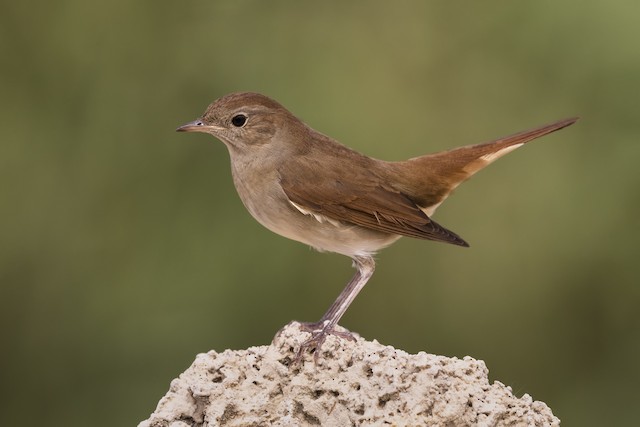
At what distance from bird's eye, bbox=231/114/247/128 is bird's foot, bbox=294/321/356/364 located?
119cm

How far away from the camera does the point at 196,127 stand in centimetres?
603

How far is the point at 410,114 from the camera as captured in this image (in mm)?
8016

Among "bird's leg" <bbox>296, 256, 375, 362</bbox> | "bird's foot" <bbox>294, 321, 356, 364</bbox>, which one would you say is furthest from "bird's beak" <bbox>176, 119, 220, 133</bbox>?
"bird's foot" <bbox>294, 321, 356, 364</bbox>

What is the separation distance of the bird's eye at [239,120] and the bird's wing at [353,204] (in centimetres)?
32

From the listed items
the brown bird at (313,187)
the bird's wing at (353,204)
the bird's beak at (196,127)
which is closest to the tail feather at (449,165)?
the brown bird at (313,187)

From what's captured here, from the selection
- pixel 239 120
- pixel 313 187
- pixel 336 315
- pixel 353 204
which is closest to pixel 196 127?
pixel 239 120

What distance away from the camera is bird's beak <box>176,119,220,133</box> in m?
6.00

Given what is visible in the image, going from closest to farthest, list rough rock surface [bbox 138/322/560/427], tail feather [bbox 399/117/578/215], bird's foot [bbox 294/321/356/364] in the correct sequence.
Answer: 1. rough rock surface [bbox 138/322/560/427]
2. bird's foot [bbox 294/321/356/364]
3. tail feather [bbox 399/117/578/215]

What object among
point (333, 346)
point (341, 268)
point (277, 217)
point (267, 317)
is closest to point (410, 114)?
point (341, 268)

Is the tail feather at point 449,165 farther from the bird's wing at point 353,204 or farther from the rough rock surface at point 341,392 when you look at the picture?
the rough rock surface at point 341,392

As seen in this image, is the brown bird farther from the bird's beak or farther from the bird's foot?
the bird's foot

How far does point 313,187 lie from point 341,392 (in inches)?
55.2

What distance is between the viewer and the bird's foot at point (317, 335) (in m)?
5.18

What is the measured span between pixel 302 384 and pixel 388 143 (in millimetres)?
3164
